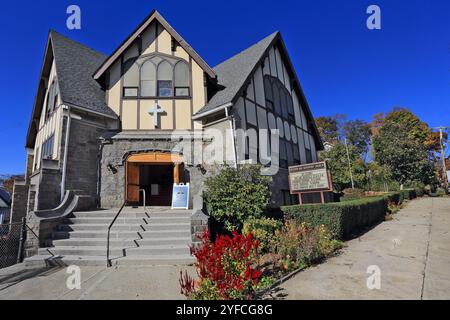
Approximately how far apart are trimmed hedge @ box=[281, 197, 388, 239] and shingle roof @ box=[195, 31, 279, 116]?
5.26 metres

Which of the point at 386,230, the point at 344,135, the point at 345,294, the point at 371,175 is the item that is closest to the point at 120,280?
the point at 345,294

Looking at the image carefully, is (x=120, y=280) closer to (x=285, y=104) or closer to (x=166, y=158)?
(x=166, y=158)

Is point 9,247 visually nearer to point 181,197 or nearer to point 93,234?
point 93,234

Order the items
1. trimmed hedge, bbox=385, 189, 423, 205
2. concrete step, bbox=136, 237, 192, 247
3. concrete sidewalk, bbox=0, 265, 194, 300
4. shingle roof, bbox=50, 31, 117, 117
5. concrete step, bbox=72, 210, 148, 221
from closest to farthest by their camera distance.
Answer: concrete sidewalk, bbox=0, 265, 194, 300 → concrete step, bbox=136, 237, 192, 247 → concrete step, bbox=72, 210, 148, 221 → shingle roof, bbox=50, 31, 117, 117 → trimmed hedge, bbox=385, 189, 423, 205

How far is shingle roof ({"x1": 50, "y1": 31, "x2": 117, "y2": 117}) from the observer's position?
10961 mm

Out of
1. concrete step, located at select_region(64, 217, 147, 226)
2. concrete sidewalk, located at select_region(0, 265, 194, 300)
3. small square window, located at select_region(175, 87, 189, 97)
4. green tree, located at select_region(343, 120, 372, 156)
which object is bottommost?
concrete sidewalk, located at select_region(0, 265, 194, 300)

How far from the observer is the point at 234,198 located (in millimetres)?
8359

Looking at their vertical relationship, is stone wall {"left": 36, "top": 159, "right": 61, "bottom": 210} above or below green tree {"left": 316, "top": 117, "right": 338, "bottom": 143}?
below

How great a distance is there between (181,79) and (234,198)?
717 centimetres

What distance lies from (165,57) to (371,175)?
91.5 feet

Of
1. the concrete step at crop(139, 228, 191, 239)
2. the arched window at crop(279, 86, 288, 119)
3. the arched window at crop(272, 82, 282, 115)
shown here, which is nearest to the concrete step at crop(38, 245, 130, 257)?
the concrete step at crop(139, 228, 191, 239)

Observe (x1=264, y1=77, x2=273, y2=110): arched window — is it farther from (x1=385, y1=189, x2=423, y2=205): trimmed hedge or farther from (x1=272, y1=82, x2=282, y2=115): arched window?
(x1=385, y1=189, x2=423, y2=205): trimmed hedge

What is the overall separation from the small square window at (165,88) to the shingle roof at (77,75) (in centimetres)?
246

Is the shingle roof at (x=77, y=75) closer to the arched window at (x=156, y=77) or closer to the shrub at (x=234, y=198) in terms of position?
the arched window at (x=156, y=77)
